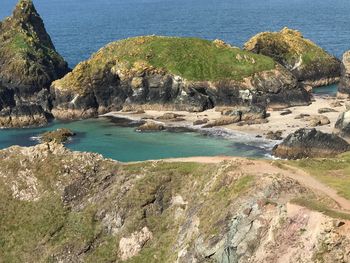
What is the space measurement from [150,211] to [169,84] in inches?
2501

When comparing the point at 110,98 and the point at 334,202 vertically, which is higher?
the point at 334,202

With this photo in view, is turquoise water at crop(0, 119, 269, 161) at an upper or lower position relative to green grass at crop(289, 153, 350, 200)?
lower

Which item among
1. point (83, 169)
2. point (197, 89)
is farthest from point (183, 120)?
point (83, 169)

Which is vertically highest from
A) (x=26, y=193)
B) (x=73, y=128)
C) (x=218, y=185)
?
(x=218, y=185)

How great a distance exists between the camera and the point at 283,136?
90.2 meters

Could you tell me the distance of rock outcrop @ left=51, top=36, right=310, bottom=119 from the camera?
111 meters

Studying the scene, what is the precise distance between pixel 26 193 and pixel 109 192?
29.9 feet

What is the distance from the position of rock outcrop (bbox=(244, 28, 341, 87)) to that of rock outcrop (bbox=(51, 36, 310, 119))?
15.0 m

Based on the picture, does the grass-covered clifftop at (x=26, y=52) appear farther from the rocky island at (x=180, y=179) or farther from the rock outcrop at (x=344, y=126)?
the rock outcrop at (x=344, y=126)

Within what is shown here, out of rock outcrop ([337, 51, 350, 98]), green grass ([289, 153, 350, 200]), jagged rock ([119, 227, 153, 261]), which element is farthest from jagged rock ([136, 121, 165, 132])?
jagged rock ([119, 227, 153, 261])

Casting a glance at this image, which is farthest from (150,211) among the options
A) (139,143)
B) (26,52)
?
(26,52)

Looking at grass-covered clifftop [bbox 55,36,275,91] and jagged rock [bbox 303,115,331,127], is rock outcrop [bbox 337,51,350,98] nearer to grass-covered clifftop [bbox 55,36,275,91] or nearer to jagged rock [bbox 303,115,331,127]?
grass-covered clifftop [bbox 55,36,275,91]

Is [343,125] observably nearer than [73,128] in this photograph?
Yes

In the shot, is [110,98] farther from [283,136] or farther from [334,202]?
[334,202]
